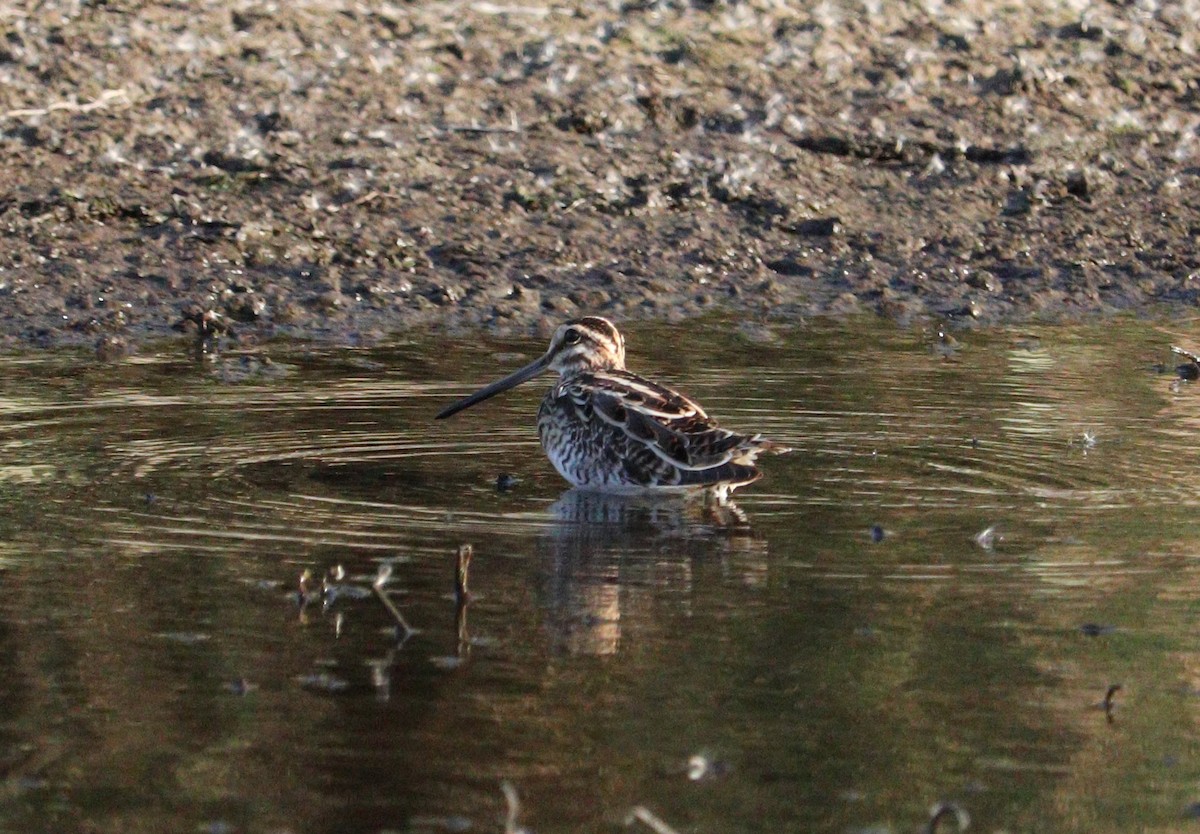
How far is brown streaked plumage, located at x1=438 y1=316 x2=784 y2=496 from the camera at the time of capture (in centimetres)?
786

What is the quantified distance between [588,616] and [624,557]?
84 centimetres

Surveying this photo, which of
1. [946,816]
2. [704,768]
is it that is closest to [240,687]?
[704,768]

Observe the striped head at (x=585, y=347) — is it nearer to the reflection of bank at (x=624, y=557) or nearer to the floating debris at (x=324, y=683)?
the reflection of bank at (x=624, y=557)

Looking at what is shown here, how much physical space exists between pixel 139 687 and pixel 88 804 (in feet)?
2.54

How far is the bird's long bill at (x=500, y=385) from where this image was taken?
30.0 ft

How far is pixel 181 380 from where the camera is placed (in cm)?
984

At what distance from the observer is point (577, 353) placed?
9211 mm

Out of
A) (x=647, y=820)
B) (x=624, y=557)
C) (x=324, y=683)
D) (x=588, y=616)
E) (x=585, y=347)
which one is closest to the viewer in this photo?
(x=647, y=820)

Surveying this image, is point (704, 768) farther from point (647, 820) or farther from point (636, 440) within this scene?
point (636, 440)

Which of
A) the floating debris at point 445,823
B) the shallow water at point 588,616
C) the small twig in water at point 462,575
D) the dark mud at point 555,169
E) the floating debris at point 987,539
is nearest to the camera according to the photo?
the floating debris at point 445,823

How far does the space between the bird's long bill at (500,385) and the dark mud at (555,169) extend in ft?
5.93

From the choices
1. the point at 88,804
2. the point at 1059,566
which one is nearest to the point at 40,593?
the point at 88,804

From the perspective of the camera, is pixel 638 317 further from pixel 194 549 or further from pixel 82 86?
pixel 194 549

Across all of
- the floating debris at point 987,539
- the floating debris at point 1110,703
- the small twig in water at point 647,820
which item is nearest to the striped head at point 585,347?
the floating debris at point 987,539
